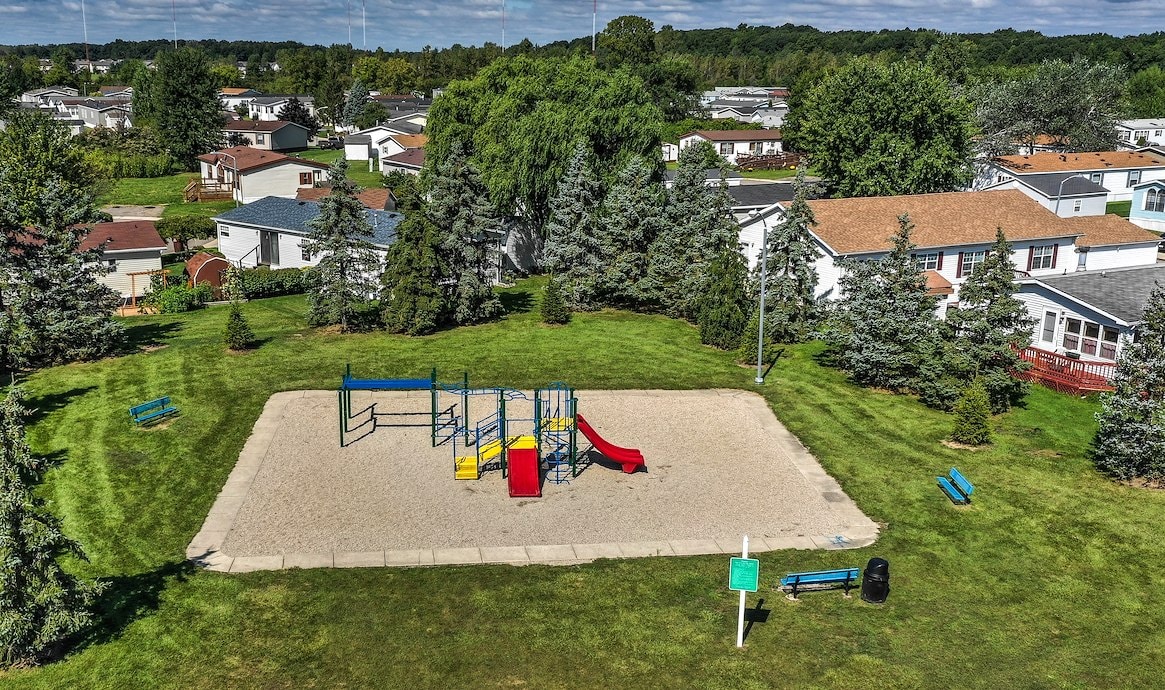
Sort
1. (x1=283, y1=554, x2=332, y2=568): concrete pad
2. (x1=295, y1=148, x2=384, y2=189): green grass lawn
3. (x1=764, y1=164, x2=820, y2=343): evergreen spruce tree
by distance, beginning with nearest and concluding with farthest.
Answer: (x1=283, y1=554, x2=332, y2=568): concrete pad < (x1=764, y1=164, x2=820, y2=343): evergreen spruce tree < (x1=295, y1=148, x2=384, y2=189): green grass lawn

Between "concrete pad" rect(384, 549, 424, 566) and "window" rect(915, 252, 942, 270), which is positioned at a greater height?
"window" rect(915, 252, 942, 270)

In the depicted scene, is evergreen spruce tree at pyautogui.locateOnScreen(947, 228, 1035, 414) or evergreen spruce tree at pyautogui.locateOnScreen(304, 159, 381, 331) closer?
evergreen spruce tree at pyautogui.locateOnScreen(947, 228, 1035, 414)

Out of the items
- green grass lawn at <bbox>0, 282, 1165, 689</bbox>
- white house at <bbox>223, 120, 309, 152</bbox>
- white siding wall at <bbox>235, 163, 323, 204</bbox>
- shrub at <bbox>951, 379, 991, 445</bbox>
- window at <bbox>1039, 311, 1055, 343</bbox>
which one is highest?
white house at <bbox>223, 120, 309, 152</bbox>

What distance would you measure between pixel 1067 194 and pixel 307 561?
54456 mm

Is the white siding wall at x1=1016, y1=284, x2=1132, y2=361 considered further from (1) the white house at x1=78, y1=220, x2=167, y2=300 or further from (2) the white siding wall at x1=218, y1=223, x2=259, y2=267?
(1) the white house at x1=78, y1=220, x2=167, y2=300

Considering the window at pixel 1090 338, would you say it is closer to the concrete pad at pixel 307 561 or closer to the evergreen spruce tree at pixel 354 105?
the concrete pad at pixel 307 561

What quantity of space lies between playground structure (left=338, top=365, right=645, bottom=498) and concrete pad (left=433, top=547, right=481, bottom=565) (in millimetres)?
3193

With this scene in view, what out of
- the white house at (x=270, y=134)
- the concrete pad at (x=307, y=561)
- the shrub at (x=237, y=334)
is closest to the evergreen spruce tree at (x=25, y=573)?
the concrete pad at (x=307, y=561)

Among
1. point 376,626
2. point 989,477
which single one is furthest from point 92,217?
point 989,477

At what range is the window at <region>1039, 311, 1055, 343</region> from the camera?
→ 36.2 m

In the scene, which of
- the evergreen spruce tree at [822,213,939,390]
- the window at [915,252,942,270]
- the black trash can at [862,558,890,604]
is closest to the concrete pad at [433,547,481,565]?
the black trash can at [862,558,890,604]

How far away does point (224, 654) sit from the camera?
16969mm

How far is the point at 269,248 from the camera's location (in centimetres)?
5019

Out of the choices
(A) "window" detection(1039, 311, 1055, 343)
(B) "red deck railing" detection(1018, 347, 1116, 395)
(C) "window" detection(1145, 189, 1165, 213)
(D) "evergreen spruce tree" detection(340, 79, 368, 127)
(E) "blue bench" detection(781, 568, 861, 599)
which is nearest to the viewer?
(E) "blue bench" detection(781, 568, 861, 599)
